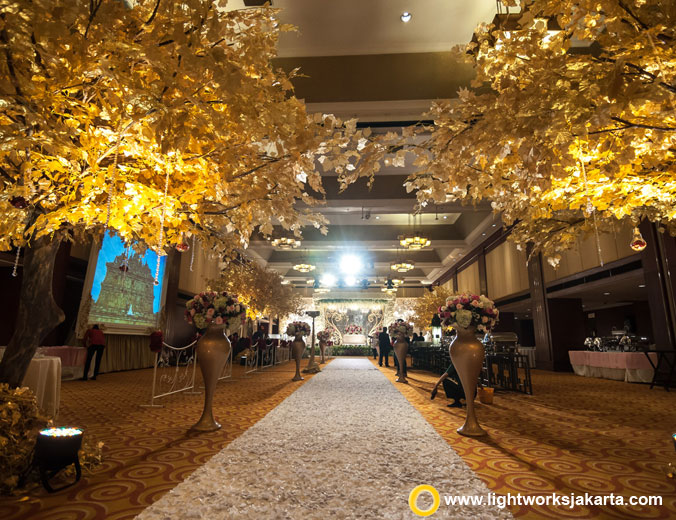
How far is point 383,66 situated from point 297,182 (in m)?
4.52

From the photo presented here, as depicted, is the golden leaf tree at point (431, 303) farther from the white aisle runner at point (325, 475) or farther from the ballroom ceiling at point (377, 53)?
the white aisle runner at point (325, 475)

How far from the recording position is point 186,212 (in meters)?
2.85

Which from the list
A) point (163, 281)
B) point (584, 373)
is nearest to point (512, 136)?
point (584, 373)

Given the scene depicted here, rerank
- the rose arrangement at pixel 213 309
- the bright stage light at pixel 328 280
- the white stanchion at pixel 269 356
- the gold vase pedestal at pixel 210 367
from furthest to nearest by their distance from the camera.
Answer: the bright stage light at pixel 328 280 → the white stanchion at pixel 269 356 → the rose arrangement at pixel 213 309 → the gold vase pedestal at pixel 210 367

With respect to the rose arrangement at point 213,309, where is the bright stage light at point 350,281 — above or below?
above

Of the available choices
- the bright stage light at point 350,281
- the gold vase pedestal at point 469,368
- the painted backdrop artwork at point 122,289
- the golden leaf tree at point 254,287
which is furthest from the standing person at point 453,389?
the bright stage light at point 350,281

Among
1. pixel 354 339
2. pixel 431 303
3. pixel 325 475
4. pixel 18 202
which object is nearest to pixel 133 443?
pixel 325 475

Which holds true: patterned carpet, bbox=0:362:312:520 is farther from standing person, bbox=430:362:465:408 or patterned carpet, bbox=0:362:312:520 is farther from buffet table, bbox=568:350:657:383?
buffet table, bbox=568:350:657:383

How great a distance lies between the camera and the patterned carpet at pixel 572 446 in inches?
87.0

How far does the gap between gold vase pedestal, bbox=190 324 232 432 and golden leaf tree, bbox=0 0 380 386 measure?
1286 millimetres

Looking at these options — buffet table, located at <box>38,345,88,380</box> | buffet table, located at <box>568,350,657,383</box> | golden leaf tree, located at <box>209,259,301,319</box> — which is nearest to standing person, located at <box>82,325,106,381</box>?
buffet table, located at <box>38,345,88,380</box>

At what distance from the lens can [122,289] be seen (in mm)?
9594

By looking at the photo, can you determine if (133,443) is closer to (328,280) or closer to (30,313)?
(30,313)

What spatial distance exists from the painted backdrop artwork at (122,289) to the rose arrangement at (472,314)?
714 centimetres
